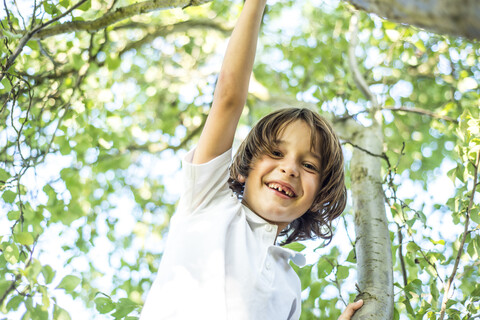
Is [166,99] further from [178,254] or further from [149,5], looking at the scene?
[178,254]

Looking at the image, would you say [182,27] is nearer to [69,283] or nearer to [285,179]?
[285,179]

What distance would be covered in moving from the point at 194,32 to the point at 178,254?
13.2 ft

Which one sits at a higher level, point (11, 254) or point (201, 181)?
point (201, 181)

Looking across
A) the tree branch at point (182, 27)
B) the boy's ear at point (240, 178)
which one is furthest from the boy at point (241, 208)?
the tree branch at point (182, 27)

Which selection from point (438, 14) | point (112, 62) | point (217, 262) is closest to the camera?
point (438, 14)

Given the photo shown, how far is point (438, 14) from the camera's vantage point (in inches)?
26.5

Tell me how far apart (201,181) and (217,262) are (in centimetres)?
25

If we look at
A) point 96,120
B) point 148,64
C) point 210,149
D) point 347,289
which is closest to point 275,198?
point 210,149

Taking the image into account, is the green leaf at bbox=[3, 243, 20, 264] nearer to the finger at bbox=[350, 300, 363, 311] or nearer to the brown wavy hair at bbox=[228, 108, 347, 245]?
the brown wavy hair at bbox=[228, 108, 347, 245]

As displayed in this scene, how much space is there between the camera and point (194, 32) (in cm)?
517

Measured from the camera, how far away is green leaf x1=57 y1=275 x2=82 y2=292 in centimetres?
151

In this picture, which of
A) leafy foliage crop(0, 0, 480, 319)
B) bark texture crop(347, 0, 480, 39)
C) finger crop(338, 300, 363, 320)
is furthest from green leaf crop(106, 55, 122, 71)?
bark texture crop(347, 0, 480, 39)

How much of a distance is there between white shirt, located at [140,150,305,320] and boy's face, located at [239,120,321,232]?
60 mm

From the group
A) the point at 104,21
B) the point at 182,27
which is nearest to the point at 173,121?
the point at 182,27
